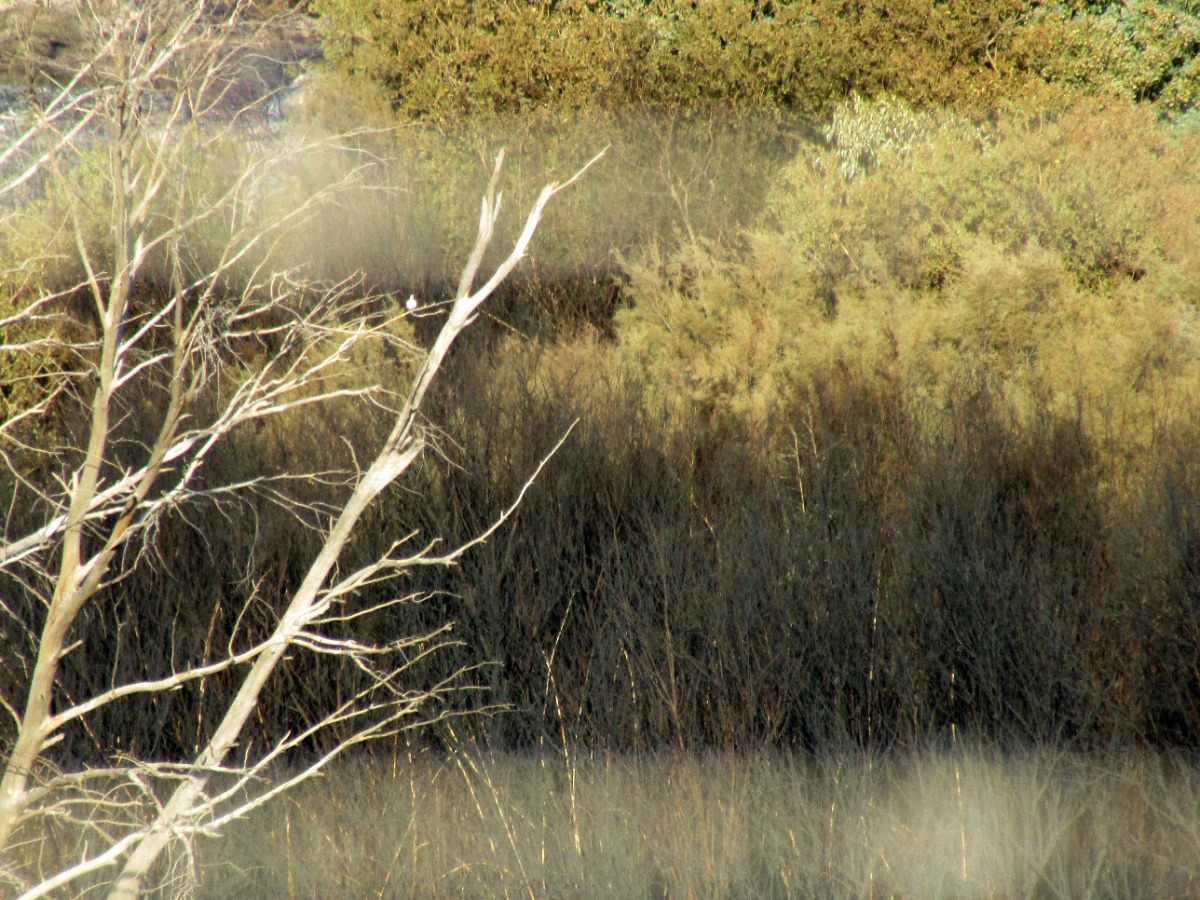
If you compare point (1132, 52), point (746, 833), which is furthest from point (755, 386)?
point (746, 833)

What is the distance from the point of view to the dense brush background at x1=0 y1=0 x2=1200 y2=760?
617 cm

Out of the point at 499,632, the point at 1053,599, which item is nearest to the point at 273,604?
the point at 499,632

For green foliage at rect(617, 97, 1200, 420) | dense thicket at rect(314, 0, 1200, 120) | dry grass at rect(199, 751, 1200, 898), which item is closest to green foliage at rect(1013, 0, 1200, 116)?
dense thicket at rect(314, 0, 1200, 120)

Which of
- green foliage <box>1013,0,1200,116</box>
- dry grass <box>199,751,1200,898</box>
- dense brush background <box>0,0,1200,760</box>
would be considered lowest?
dry grass <box>199,751,1200,898</box>

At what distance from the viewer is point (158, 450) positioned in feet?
7.09

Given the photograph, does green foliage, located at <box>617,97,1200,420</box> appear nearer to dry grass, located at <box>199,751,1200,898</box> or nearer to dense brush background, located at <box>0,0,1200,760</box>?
dense brush background, located at <box>0,0,1200,760</box>

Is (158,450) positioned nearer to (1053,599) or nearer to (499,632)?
(499,632)

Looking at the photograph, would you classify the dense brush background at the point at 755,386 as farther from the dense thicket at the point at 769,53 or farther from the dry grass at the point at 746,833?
the dry grass at the point at 746,833

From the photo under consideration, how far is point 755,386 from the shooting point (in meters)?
10.4

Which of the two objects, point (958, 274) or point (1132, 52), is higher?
point (1132, 52)

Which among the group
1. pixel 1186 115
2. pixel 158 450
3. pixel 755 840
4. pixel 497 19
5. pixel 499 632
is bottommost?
pixel 755 840

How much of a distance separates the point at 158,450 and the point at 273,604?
5.09m

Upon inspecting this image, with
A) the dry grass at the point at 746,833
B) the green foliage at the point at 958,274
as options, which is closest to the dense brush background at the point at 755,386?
the green foliage at the point at 958,274

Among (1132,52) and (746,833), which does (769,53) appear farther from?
(746,833)
